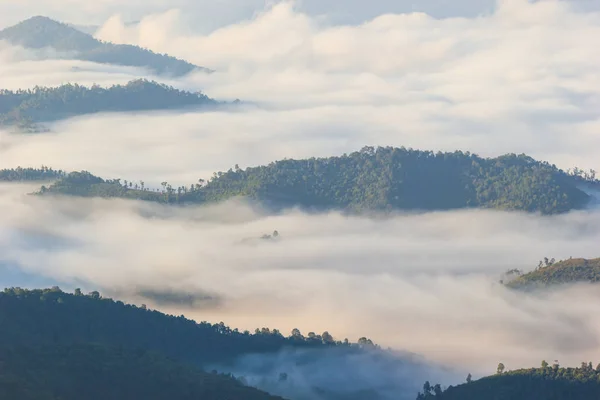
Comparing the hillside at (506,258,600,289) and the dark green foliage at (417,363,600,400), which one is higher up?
the hillside at (506,258,600,289)

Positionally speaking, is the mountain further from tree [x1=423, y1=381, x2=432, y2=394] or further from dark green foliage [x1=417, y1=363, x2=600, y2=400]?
dark green foliage [x1=417, y1=363, x2=600, y2=400]

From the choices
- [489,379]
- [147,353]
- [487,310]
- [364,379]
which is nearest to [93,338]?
[147,353]

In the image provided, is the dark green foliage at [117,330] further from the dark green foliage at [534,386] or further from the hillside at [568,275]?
the hillside at [568,275]

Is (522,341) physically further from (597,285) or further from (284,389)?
(284,389)

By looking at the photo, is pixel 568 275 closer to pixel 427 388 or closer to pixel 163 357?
pixel 427 388

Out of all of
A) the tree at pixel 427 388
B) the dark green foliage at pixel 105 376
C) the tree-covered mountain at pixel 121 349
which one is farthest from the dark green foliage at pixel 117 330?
the tree at pixel 427 388

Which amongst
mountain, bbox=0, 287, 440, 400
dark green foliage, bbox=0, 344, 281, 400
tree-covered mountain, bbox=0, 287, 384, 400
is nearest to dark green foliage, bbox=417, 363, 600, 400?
mountain, bbox=0, 287, 440, 400

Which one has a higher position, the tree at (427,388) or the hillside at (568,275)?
the hillside at (568,275)
